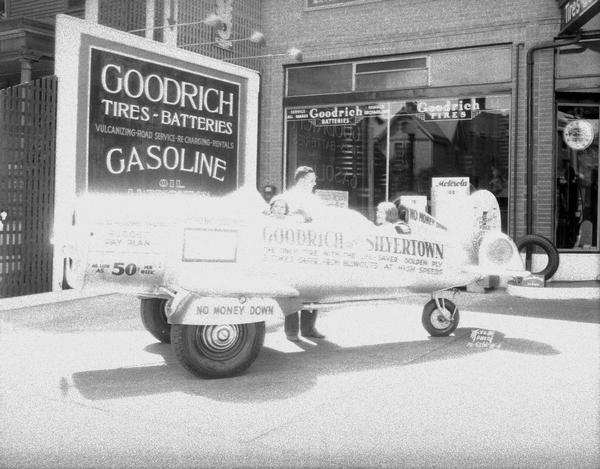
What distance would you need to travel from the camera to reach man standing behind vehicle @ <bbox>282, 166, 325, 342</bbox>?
6.34 m

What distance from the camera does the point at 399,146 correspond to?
1304cm

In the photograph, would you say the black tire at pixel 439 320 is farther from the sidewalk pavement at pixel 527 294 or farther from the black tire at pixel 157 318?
the sidewalk pavement at pixel 527 294

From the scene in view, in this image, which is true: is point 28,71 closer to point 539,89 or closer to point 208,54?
point 208,54

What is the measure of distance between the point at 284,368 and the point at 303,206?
4.65 ft

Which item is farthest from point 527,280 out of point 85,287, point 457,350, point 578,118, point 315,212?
point 85,287

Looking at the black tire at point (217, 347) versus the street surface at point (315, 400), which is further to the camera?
the black tire at point (217, 347)

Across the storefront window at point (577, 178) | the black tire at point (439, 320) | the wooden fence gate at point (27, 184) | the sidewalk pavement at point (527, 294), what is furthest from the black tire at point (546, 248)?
the wooden fence gate at point (27, 184)

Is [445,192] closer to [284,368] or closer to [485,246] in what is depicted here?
[485,246]

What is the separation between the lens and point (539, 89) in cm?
1180

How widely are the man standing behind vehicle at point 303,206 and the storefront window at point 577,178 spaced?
6272mm

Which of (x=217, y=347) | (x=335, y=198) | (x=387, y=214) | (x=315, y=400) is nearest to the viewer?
(x=315, y=400)

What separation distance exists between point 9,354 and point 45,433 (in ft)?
7.94

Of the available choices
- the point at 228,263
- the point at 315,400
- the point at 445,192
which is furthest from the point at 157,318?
the point at 445,192

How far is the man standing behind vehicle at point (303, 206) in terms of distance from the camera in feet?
20.8
